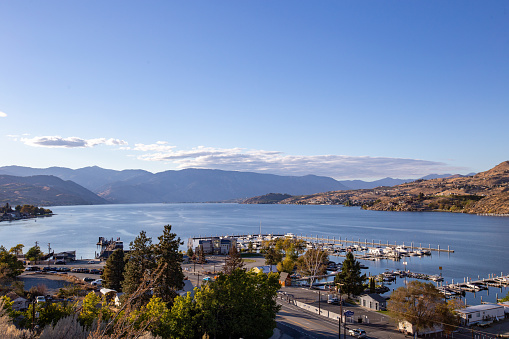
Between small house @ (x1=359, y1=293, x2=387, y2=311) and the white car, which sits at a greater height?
small house @ (x1=359, y1=293, x2=387, y2=311)

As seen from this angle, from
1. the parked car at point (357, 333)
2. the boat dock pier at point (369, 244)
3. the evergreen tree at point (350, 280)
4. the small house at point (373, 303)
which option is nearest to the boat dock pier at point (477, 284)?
the evergreen tree at point (350, 280)

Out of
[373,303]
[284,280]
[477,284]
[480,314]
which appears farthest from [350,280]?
[477,284]

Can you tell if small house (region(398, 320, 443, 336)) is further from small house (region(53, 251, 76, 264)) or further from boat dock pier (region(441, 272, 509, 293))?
small house (region(53, 251, 76, 264))

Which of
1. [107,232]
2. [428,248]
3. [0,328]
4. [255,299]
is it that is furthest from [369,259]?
[107,232]

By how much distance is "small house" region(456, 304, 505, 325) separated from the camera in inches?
1419

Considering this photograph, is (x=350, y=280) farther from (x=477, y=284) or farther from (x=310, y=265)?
(x=477, y=284)

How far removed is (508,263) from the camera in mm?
76375

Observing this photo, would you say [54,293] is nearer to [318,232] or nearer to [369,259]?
[369,259]

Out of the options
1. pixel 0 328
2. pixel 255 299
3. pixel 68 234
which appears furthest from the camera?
pixel 68 234

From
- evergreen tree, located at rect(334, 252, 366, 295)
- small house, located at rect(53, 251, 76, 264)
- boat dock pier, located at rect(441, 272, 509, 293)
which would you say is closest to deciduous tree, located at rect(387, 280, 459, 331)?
evergreen tree, located at rect(334, 252, 366, 295)

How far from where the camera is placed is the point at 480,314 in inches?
1444

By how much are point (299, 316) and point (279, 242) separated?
40768 millimetres

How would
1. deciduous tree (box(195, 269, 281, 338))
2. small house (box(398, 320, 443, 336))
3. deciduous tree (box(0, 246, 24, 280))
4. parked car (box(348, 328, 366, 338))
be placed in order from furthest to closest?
deciduous tree (box(0, 246, 24, 280))
small house (box(398, 320, 443, 336))
parked car (box(348, 328, 366, 338))
deciduous tree (box(195, 269, 281, 338))

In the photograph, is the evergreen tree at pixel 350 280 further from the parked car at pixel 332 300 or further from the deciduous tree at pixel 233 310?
the deciduous tree at pixel 233 310
